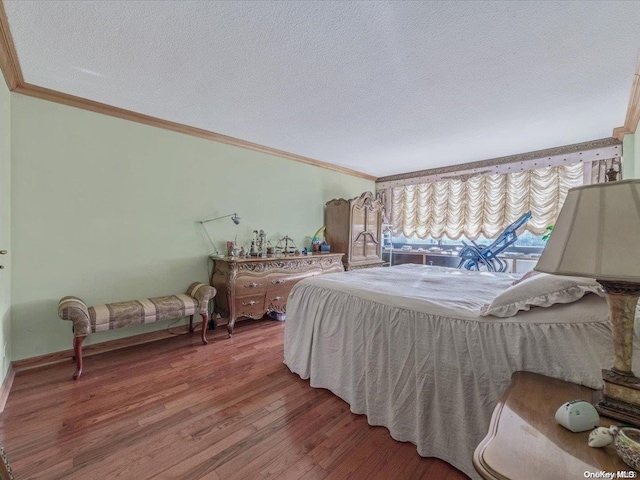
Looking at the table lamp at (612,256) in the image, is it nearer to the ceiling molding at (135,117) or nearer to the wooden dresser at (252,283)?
the wooden dresser at (252,283)

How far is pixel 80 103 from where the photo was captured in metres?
2.44

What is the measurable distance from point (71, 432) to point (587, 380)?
2561 millimetres

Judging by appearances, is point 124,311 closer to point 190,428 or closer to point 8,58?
point 190,428

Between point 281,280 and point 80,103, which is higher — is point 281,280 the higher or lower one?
the lower one

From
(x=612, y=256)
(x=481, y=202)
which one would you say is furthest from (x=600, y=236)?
(x=481, y=202)

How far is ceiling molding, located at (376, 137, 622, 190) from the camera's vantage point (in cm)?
331

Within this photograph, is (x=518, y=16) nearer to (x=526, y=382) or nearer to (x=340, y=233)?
(x=526, y=382)

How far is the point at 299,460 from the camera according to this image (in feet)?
4.57

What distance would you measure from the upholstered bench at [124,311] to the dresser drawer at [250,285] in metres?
0.29

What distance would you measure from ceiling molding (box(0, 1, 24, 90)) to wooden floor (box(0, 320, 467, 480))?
2.27 meters

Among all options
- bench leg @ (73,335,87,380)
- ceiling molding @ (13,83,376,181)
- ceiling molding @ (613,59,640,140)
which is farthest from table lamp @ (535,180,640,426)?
ceiling molding @ (13,83,376,181)

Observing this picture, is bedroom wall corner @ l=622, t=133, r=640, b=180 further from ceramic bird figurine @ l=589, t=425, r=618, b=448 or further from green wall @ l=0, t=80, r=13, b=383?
green wall @ l=0, t=80, r=13, b=383

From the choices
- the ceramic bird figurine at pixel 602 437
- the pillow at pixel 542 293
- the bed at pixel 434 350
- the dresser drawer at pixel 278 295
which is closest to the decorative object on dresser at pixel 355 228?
the dresser drawer at pixel 278 295

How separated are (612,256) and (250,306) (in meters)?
2.97
